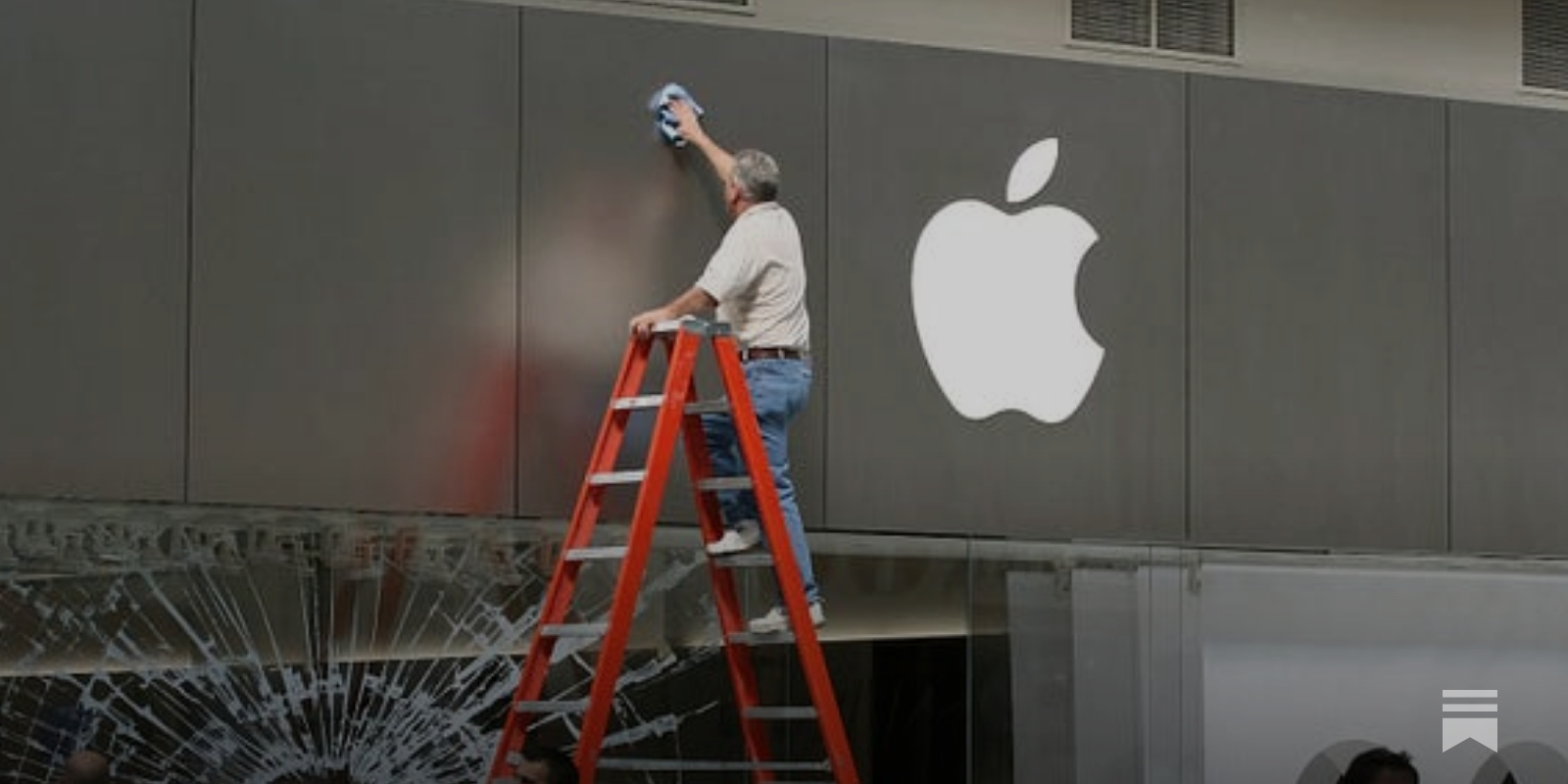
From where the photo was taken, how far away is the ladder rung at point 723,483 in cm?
809

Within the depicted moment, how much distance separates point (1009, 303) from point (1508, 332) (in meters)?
2.03

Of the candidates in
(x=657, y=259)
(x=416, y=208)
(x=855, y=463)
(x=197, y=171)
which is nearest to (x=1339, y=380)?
(x=855, y=463)

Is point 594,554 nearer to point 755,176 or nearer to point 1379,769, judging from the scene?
point 755,176

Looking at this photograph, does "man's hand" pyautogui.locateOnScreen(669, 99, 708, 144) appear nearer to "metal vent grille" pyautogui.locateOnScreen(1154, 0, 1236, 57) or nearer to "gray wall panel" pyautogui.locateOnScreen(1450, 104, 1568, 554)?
"metal vent grille" pyautogui.locateOnScreen(1154, 0, 1236, 57)

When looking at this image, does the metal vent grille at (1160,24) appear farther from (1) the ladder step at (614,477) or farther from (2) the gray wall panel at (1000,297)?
(1) the ladder step at (614,477)

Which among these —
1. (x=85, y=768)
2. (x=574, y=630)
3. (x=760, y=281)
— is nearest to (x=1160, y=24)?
(x=760, y=281)

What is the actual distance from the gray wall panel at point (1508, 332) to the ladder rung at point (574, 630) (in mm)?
3570

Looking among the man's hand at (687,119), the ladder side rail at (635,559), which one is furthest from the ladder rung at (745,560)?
the man's hand at (687,119)

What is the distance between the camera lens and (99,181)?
808 cm

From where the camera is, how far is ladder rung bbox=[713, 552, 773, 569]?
8.15m

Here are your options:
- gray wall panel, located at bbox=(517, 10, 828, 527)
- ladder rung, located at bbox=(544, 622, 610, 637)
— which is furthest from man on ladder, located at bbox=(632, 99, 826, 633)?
ladder rung, located at bbox=(544, 622, 610, 637)

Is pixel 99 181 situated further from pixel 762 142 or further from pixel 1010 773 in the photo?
pixel 1010 773

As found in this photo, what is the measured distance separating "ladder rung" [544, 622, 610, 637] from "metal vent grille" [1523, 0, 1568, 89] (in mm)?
4375

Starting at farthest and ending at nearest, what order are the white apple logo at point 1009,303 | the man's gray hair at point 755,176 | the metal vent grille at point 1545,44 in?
the metal vent grille at point 1545,44 → the white apple logo at point 1009,303 → the man's gray hair at point 755,176
